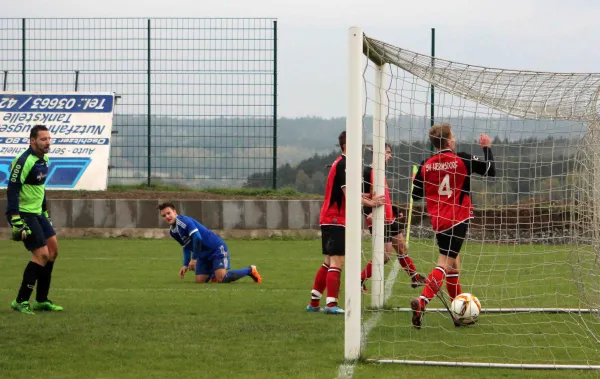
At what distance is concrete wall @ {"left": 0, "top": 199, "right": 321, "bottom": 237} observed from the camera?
2094 centimetres

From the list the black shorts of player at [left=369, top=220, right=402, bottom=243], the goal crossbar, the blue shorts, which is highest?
the black shorts of player at [left=369, top=220, right=402, bottom=243]

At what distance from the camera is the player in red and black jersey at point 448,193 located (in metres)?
9.50

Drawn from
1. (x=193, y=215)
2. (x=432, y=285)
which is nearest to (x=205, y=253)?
(x=432, y=285)

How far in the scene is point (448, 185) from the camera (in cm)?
959

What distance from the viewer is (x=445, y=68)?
8352mm

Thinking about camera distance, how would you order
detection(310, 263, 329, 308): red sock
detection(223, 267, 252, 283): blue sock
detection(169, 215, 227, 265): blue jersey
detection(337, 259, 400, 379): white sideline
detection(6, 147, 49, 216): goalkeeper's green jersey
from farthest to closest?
detection(223, 267, 252, 283): blue sock < detection(169, 215, 227, 265): blue jersey < detection(6, 147, 49, 216): goalkeeper's green jersey < detection(310, 263, 329, 308): red sock < detection(337, 259, 400, 379): white sideline

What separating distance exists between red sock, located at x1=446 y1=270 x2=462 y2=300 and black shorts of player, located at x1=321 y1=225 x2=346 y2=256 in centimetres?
118

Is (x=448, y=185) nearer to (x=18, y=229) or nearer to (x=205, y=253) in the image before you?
(x=18, y=229)

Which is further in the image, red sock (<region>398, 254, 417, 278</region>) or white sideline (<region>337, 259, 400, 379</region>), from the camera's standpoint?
red sock (<region>398, 254, 417, 278</region>)

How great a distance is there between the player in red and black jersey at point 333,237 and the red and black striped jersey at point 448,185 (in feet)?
3.32

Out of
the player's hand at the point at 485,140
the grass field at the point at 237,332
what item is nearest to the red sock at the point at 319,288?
the grass field at the point at 237,332

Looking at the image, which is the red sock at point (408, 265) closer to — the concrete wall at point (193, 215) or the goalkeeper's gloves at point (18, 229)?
the goalkeeper's gloves at point (18, 229)

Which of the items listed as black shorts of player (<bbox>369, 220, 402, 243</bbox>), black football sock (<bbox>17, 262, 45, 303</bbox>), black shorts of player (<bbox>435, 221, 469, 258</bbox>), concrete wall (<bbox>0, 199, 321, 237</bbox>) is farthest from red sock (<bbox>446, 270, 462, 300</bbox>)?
concrete wall (<bbox>0, 199, 321, 237</bbox>)

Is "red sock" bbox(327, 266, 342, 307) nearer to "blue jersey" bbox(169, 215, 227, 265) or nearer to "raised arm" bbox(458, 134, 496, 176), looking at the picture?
"raised arm" bbox(458, 134, 496, 176)
